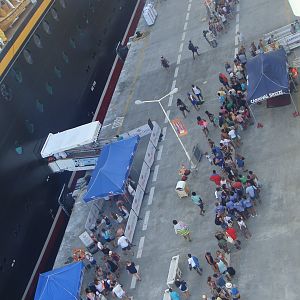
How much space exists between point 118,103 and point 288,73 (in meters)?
11.5

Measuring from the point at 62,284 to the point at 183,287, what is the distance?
15.7ft

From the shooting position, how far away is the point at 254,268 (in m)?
19.7

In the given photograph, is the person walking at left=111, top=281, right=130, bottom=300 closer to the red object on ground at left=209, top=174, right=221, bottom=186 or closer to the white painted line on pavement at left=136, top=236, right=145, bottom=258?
the white painted line on pavement at left=136, top=236, right=145, bottom=258

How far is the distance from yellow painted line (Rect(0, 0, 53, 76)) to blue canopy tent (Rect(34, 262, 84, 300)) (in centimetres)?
866

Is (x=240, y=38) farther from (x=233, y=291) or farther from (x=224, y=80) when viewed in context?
(x=233, y=291)

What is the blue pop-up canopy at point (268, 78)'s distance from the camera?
23.7 meters

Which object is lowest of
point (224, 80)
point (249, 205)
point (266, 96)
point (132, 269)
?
point (132, 269)

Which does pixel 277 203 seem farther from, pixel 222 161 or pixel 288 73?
pixel 288 73

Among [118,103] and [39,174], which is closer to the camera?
[39,174]

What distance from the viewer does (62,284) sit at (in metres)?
21.8

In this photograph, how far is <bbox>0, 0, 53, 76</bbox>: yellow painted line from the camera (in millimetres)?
24719

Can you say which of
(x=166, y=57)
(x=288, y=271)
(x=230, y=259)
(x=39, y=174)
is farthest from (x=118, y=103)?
(x=288, y=271)

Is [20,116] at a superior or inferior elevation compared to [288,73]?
superior

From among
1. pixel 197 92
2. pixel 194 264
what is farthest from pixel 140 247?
pixel 197 92
